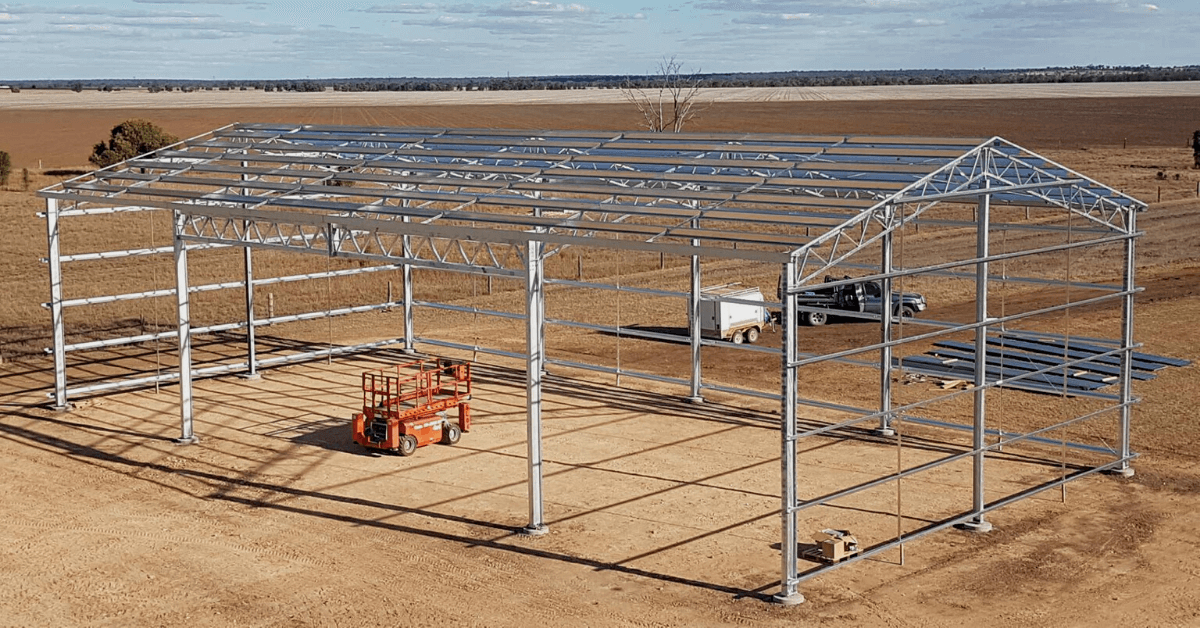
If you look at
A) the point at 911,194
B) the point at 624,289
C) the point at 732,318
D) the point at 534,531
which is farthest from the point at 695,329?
the point at 534,531

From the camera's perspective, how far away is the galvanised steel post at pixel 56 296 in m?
26.6

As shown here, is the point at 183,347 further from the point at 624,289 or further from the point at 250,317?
the point at 624,289

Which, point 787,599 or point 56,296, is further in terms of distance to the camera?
point 56,296

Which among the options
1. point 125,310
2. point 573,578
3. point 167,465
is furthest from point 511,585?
point 125,310

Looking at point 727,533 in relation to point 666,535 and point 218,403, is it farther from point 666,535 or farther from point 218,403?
point 218,403

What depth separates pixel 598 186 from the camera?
21906mm

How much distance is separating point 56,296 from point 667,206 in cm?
1343

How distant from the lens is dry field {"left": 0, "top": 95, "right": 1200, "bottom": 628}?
16562 mm

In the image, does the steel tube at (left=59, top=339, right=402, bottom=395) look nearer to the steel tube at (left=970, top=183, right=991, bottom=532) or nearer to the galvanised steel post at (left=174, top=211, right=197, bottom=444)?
the galvanised steel post at (left=174, top=211, right=197, bottom=444)

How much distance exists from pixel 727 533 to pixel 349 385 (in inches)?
487

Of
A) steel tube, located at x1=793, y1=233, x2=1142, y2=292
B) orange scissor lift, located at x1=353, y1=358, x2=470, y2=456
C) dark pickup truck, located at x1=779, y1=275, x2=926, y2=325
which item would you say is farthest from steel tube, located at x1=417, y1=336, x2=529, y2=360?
steel tube, located at x1=793, y1=233, x2=1142, y2=292

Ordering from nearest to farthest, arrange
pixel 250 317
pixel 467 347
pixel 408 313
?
pixel 250 317
pixel 467 347
pixel 408 313

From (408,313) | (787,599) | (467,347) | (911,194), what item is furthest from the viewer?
(408,313)

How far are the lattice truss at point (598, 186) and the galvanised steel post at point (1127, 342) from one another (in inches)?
20.9
